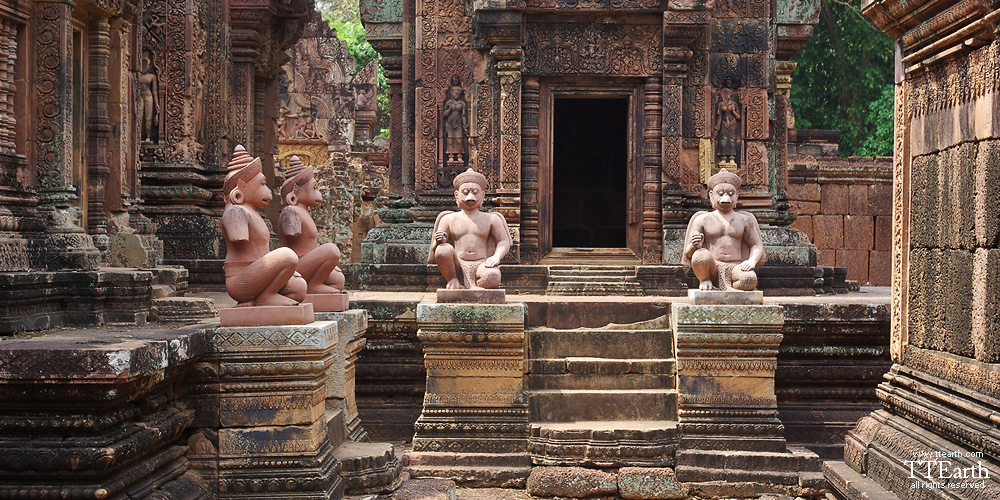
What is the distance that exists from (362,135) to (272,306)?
22.3m

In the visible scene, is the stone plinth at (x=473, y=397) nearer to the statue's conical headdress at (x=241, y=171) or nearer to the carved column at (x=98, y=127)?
the statue's conical headdress at (x=241, y=171)

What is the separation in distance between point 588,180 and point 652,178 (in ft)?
16.1

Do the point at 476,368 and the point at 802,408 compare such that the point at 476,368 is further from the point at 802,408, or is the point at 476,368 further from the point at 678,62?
the point at 678,62

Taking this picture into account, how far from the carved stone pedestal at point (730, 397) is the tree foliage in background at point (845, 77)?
15779 mm

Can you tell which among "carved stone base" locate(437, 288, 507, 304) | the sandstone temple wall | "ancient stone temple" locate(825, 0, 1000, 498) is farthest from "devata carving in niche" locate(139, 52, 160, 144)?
the sandstone temple wall

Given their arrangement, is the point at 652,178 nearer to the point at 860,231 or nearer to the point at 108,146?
the point at 108,146

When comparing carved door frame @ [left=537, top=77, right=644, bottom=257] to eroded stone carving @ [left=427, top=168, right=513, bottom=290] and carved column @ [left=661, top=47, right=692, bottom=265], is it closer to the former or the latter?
carved column @ [left=661, top=47, right=692, bottom=265]

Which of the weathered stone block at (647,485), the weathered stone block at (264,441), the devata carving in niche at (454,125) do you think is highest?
the devata carving in niche at (454,125)

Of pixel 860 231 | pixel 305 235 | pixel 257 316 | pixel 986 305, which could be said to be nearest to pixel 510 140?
pixel 305 235

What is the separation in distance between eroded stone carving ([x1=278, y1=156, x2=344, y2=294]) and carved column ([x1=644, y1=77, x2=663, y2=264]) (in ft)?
17.9

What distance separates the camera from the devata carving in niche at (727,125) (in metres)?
10.9

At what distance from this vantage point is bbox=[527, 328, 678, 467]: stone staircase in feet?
22.6

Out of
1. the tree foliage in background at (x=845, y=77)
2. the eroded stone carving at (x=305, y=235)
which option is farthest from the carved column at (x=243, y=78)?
the tree foliage in background at (x=845, y=77)

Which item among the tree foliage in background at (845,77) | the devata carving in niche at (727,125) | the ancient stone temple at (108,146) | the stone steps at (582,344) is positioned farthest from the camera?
the tree foliage in background at (845,77)
